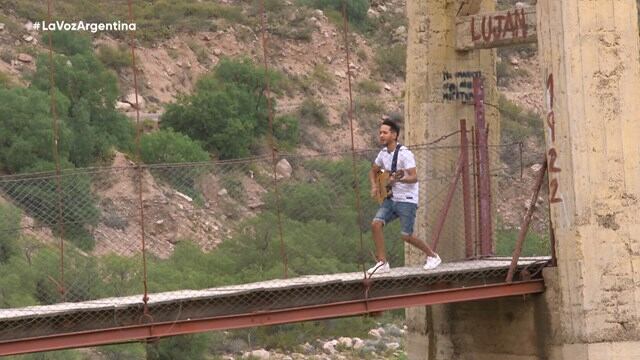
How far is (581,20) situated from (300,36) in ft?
120

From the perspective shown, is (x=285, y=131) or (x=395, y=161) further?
(x=285, y=131)

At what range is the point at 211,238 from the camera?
38031 mm

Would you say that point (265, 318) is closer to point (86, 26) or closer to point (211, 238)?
point (211, 238)

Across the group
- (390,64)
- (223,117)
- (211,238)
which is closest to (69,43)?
(223,117)

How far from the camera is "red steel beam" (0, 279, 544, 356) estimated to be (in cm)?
1628

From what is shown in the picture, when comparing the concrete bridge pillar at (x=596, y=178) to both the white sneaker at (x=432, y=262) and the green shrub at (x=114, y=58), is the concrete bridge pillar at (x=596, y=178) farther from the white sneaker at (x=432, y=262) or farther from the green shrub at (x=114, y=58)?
the green shrub at (x=114, y=58)

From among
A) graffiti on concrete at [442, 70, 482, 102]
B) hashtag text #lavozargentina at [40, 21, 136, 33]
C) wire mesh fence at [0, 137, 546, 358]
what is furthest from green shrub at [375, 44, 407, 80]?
graffiti on concrete at [442, 70, 482, 102]

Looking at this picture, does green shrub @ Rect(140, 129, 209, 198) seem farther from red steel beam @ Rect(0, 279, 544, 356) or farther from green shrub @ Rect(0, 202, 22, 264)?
red steel beam @ Rect(0, 279, 544, 356)

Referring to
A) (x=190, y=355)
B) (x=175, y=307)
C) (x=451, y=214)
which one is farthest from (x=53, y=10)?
(x=175, y=307)

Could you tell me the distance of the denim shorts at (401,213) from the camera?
61.3ft

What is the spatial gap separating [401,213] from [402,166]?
529 millimetres

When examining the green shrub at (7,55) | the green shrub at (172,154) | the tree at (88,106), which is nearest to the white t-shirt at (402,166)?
the tree at (88,106)

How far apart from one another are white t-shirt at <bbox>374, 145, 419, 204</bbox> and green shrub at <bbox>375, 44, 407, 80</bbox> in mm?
36990

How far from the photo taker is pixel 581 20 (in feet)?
60.7
